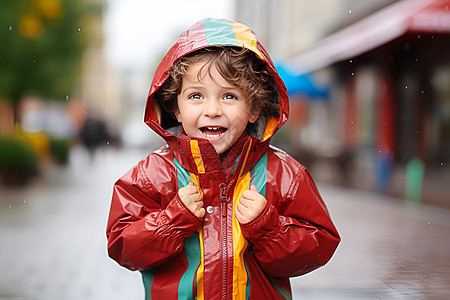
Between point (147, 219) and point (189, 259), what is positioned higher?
point (147, 219)

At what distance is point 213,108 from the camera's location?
2.02 m

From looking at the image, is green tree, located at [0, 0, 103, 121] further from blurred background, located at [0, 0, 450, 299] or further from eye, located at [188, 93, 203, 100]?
eye, located at [188, 93, 203, 100]

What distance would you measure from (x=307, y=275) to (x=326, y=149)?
11.9 metres

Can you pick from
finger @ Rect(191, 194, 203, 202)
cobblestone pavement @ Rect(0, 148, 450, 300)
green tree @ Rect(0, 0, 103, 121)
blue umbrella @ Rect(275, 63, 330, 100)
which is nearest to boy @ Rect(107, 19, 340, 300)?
finger @ Rect(191, 194, 203, 202)

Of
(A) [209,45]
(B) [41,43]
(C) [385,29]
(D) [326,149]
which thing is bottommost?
(D) [326,149]

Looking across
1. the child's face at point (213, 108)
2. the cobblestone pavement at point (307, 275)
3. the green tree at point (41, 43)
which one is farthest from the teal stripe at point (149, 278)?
the green tree at point (41, 43)

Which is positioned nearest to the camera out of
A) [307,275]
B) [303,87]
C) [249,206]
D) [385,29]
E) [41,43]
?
[249,206]

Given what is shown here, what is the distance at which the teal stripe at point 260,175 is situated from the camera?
210 cm

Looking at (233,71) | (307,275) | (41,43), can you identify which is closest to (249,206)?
(233,71)

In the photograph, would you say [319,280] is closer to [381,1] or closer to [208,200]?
[208,200]

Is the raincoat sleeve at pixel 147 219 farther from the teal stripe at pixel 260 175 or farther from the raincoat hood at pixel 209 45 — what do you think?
the teal stripe at pixel 260 175

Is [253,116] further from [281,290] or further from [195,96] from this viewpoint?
[281,290]

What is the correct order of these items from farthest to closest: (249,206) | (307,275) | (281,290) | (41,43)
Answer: (41,43) → (307,275) → (281,290) → (249,206)

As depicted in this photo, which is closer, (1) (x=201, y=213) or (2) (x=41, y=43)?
(1) (x=201, y=213)
